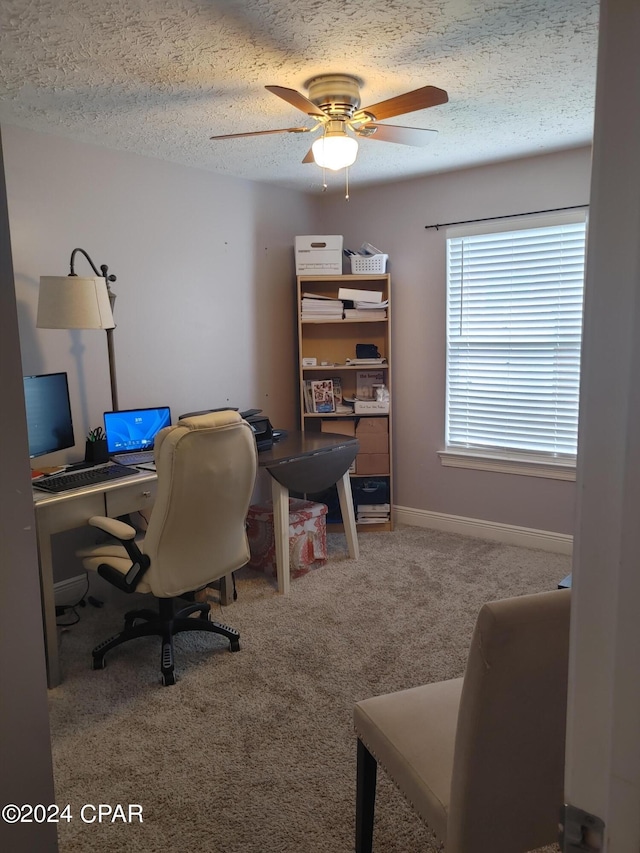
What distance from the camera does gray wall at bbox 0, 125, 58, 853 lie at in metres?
0.98

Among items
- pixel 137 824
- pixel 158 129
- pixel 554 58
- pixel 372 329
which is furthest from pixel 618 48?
pixel 372 329

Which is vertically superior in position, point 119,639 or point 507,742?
point 507,742

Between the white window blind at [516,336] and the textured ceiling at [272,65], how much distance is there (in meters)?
0.63

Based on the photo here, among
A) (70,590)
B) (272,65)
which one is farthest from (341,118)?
(70,590)

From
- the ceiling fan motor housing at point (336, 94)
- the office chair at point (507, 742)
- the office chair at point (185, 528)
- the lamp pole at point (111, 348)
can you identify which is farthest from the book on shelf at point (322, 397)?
the office chair at point (507, 742)

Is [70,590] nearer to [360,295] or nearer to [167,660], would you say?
[167,660]

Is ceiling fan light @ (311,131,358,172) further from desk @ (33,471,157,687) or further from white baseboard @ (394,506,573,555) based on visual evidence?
white baseboard @ (394,506,573,555)

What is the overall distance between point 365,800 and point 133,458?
80.8 inches

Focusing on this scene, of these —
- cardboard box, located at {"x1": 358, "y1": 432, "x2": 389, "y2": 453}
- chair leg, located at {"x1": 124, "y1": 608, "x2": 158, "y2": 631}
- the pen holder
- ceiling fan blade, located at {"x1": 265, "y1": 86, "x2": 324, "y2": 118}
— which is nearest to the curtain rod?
cardboard box, located at {"x1": 358, "y1": 432, "x2": 389, "y2": 453}

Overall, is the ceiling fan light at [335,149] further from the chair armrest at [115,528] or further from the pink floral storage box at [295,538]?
the pink floral storage box at [295,538]

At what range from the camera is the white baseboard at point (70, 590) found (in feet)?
10.4

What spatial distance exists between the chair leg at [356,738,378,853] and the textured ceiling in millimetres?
2130

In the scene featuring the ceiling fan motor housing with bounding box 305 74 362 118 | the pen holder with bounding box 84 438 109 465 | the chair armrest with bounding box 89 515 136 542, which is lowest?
the chair armrest with bounding box 89 515 136 542

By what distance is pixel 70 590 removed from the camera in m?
3.23
